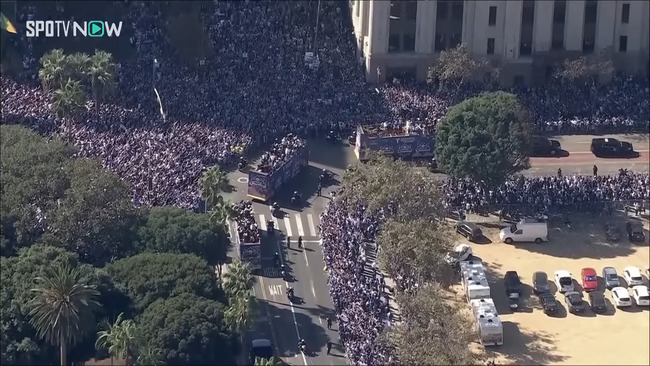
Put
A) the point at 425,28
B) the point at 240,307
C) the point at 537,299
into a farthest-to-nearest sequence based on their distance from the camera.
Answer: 1. the point at 425,28
2. the point at 537,299
3. the point at 240,307

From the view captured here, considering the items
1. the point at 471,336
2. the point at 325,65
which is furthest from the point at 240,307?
the point at 325,65

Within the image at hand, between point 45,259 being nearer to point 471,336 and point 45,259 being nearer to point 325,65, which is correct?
→ point 471,336

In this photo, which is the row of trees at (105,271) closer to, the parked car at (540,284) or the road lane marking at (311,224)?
the road lane marking at (311,224)

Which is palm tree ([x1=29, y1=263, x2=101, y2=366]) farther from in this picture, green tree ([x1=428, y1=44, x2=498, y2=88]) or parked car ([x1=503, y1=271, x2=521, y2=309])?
green tree ([x1=428, y1=44, x2=498, y2=88])

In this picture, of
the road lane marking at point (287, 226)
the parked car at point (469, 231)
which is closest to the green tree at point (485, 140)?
the parked car at point (469, 231)

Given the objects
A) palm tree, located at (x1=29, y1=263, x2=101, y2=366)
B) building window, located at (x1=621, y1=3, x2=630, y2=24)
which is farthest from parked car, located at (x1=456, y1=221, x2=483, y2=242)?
building window, located at (x1=621, y1=3, x2=630, y2=24)

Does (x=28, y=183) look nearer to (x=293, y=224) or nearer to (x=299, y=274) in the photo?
(x=293, y=224)
